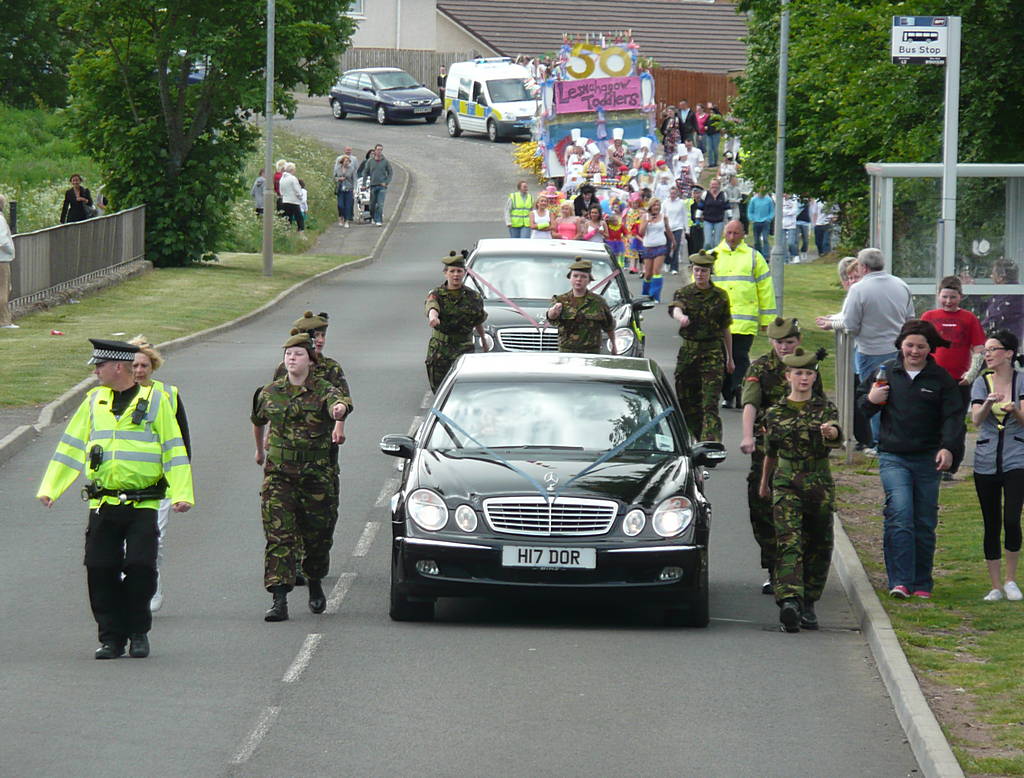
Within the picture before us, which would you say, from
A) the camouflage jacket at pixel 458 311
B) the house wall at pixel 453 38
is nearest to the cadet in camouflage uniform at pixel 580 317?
the camouflage jacket at pixel 458 311

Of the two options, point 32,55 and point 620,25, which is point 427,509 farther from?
point 620,25

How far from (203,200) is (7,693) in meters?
30.2

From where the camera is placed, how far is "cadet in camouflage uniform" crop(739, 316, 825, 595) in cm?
1207

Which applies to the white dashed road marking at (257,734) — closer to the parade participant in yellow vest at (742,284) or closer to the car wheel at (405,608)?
the car wheel at (405,608)

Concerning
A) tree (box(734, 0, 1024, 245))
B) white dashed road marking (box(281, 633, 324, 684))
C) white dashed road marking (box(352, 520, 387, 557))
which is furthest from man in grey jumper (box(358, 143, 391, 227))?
white dashed road marking (box(281, 633, 324, 684))

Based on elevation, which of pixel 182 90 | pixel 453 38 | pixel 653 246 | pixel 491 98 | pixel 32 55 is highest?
pixel 453 38

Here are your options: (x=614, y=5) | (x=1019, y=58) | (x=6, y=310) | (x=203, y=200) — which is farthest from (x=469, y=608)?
(x=614, y=5)

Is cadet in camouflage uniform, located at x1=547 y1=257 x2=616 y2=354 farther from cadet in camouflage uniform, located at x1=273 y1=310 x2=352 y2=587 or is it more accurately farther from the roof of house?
the roof of house

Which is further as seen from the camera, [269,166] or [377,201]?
[377,201]

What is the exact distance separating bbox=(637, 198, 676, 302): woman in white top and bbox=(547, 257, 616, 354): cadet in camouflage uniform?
1456cm

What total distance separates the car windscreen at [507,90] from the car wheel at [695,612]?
51.5 meters

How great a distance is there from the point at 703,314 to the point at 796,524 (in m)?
5.74

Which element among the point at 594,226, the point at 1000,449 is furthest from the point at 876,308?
the point at 594,226

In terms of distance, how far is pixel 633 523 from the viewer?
35.5 ft
